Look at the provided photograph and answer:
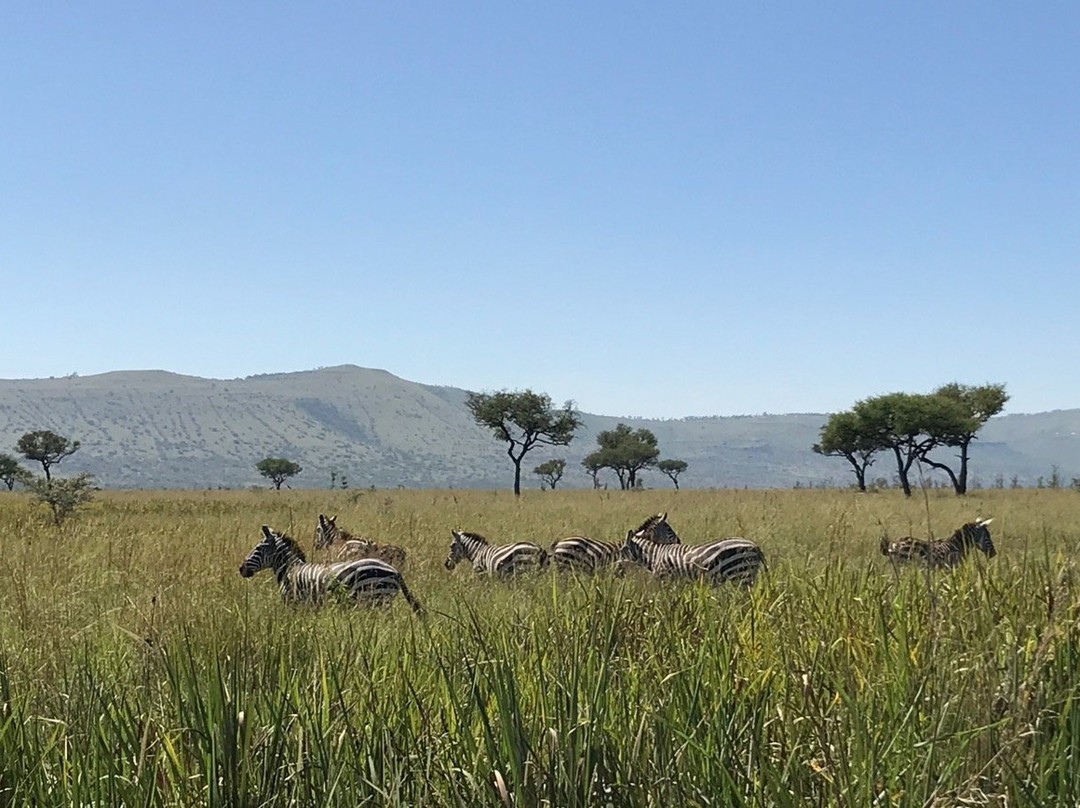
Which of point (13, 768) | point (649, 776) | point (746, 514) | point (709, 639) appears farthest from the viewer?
point (746, 514)

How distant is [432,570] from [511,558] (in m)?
1.91

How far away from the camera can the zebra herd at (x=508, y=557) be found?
9.07 metres

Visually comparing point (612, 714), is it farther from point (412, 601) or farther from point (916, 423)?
point (916, 423)

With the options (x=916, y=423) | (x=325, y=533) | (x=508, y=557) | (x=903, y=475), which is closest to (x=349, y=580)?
(x=508, y=557)

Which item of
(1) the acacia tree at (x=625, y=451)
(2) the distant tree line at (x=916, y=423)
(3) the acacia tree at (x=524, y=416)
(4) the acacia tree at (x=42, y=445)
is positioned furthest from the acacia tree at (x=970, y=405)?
(4) the acacia tree at (x=42, y=445)

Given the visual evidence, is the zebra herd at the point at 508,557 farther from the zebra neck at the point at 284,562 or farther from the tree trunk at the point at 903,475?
the tree trunk at the point at 903,475

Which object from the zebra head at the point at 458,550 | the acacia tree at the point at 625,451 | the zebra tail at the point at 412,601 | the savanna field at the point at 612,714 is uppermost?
the acacia tree at the point at 625,451

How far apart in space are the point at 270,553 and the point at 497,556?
2.80m

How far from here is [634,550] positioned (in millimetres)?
12008

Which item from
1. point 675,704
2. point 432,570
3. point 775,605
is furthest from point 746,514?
point 675,704

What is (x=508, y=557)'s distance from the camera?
1186cm

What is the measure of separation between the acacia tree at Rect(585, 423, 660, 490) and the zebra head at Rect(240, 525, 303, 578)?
263 ft

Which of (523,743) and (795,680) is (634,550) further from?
(523,743)

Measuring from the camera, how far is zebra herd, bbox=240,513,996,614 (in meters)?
9.07
